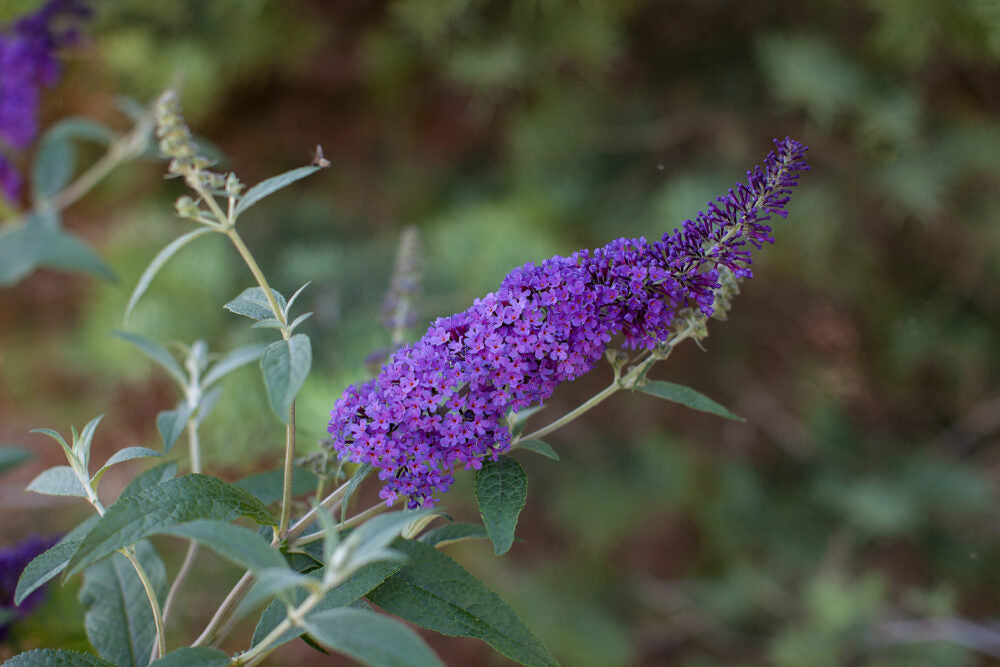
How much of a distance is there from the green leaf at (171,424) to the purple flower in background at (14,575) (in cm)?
15

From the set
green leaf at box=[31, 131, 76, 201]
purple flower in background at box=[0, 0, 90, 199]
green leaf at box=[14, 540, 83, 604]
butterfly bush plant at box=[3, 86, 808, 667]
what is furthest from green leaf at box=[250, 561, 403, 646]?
purple flower in background at box=[0, 0, 90, 199]

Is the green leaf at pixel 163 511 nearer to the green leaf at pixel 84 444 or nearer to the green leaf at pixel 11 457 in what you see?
the green leaf at pixel 84 444

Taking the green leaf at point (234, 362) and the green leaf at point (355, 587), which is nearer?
the green leaf at point (355, 587)

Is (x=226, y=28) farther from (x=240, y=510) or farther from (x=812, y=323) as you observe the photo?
(x=812, y=323)

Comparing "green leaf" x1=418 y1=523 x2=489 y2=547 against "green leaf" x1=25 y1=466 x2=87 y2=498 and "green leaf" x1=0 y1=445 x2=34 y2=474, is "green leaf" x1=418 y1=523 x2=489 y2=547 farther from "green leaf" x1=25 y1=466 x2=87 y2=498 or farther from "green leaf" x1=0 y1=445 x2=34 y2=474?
"green leaf" x1=0 y1=445 x2=34 y2=474

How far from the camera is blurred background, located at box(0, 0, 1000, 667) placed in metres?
1.04

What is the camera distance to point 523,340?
32cm

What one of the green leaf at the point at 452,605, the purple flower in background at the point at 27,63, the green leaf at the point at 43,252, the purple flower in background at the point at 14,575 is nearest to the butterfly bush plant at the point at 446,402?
the green leaf at the point at 452,605

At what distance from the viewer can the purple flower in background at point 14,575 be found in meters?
0.47

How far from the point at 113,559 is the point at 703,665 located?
117 cm

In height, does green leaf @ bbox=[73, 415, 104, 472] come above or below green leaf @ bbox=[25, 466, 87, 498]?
above

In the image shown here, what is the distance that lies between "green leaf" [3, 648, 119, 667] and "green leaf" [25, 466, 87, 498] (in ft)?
0.25

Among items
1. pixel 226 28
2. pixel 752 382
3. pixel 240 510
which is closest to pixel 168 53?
pixel 226 28

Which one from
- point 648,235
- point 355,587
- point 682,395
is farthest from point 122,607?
point 648,235
